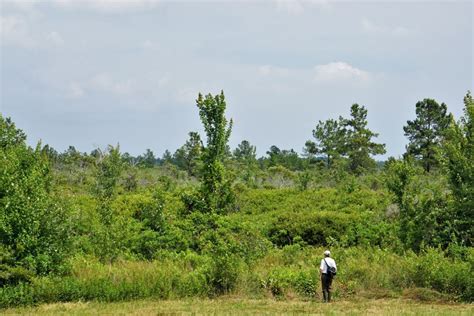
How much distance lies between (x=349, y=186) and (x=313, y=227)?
1125 centimetres

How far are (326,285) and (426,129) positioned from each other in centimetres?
3872

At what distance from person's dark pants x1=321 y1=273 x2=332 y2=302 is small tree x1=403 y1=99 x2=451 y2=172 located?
120 ft

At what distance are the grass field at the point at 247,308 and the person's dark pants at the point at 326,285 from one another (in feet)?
1.03

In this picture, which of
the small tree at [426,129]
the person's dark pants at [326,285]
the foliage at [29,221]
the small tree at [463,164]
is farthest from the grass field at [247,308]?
the small tree at [426,129]

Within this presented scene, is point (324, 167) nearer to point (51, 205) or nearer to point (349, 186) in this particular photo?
point (349, 186)

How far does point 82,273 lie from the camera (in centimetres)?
1920

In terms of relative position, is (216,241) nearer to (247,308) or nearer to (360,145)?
(247,308)

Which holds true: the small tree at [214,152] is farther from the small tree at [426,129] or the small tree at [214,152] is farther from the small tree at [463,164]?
the small tree at [426,129]

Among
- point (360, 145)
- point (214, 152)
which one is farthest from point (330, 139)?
point (214, 152)

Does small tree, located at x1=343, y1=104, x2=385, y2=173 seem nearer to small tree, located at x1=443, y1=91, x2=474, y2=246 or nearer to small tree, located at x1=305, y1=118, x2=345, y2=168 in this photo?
small tree, located at x1=305, y1=118, x2=345, y2=168

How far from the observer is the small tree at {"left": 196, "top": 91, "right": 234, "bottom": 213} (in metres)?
22.7

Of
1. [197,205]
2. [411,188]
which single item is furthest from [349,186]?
[197,205]

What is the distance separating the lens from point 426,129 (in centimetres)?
5378

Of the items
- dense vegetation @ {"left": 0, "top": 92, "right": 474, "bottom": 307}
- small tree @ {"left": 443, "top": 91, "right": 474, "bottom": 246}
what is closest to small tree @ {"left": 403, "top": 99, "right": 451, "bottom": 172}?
dense vegetation @ {"left": 0, "top": 92, "right": 474, "bottom": 307}
